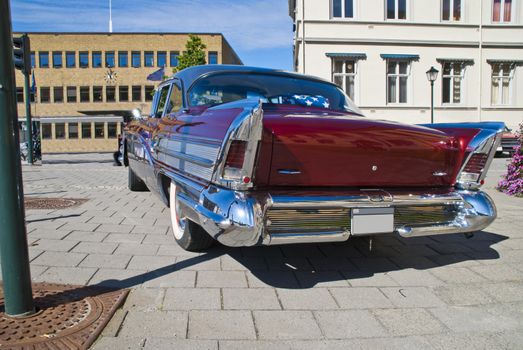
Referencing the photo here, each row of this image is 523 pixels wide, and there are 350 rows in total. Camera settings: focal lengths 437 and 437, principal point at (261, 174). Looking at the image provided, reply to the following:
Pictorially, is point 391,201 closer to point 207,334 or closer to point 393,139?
point 393,139

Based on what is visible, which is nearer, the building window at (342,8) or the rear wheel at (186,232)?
the rear wheel at (186,232)

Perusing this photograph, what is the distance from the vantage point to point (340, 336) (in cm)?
247

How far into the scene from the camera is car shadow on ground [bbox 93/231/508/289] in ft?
11.2

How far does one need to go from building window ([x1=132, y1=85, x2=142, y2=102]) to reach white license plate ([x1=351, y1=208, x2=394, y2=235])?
43.7 m

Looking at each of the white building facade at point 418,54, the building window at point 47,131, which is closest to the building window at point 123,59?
the building window at point 47,131

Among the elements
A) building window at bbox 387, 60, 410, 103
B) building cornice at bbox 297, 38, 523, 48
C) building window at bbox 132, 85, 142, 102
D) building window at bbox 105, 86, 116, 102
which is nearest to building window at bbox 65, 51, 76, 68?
building window at bbox 105, 86, 116, 102

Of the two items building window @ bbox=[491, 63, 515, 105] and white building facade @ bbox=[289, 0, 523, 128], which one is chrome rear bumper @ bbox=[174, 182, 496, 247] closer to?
white building facade @ bbox=[289, 0, 523, 128]

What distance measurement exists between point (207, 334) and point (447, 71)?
78.1 feet

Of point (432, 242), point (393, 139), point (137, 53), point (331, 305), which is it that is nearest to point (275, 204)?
point (331, 305)

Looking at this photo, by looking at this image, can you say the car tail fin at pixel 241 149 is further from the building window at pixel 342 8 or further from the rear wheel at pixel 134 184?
the building window at pixel 342 8

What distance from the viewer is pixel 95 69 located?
43.9 m

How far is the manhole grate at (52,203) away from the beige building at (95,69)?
38047 millimetres

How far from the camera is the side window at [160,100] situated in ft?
16.5

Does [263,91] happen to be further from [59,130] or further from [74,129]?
[59,130]
